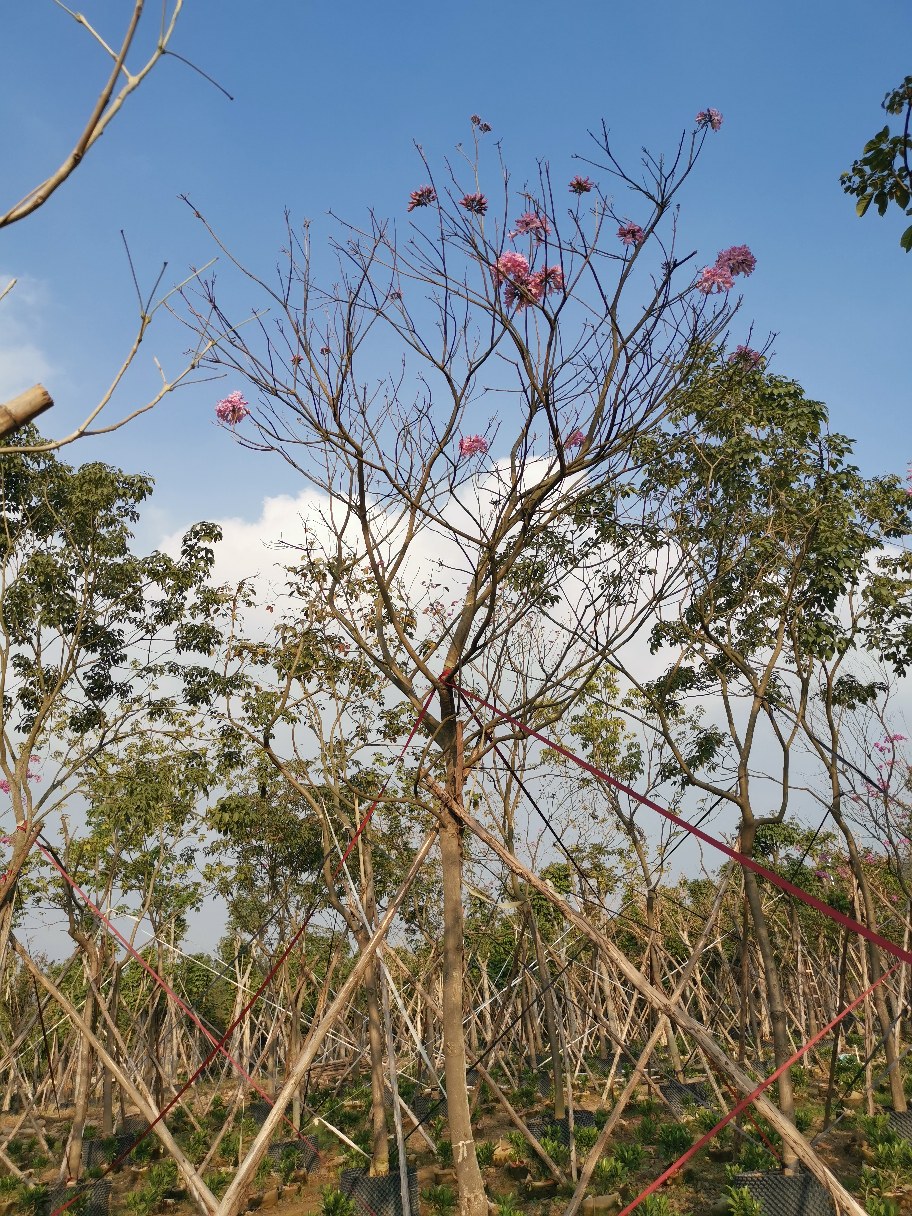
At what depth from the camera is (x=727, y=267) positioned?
5.17 meters

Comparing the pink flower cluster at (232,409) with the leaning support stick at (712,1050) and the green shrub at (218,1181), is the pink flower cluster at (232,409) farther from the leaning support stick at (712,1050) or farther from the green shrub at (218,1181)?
the green shrub at (218,1181)

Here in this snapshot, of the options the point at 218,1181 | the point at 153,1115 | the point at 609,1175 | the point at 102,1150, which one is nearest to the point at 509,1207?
the point at 609,1175

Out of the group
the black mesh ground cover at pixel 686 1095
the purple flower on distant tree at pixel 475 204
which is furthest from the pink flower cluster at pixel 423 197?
the black mesh ground cover at pixel 686 1095

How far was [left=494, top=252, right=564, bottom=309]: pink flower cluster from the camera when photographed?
4.75m

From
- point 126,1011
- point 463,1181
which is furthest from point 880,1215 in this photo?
point 126,1011

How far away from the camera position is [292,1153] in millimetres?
9211

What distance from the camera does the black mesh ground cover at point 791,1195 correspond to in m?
6.07

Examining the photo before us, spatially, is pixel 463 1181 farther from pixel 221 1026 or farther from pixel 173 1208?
pixel 221 1026

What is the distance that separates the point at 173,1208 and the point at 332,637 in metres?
5.37

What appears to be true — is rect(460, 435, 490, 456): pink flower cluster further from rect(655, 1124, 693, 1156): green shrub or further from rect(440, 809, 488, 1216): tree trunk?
rect(655, 1124, 693, 1156): green shrub

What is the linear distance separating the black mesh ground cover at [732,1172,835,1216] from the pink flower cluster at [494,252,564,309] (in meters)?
5.85

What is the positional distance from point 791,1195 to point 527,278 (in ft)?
19.8

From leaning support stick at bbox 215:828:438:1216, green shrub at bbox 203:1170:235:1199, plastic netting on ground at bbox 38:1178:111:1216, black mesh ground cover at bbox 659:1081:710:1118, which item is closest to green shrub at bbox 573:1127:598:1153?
black mesh ground cover at bbox 659:1081:710:1118

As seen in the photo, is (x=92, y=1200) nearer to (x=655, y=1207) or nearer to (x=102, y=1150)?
(x=102, y=1150)
